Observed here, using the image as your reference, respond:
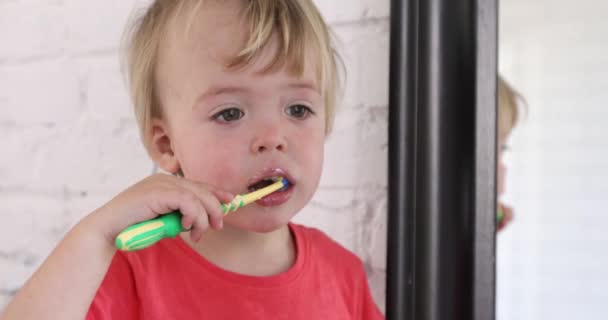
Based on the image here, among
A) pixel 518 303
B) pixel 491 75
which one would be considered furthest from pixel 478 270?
pixel 491 75

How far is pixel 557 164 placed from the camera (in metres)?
0.65

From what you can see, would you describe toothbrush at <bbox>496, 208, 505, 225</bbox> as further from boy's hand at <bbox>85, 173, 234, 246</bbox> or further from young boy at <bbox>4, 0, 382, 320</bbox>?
boy's hand at <bbox>85, 173, 234, 246</bbox>

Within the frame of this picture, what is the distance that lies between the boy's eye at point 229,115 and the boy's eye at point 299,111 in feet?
0.16

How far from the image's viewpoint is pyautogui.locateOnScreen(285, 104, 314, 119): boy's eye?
0.63 m

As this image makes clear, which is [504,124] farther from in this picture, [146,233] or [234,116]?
[146,233]

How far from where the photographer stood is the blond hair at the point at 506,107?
0.65 metres

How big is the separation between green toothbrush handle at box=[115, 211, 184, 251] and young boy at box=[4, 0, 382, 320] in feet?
0.15

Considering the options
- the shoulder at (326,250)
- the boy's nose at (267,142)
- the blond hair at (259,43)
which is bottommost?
the shoulder at (326,250)

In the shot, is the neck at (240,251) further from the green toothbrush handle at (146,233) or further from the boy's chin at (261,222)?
the green toothbrush handle at (146,233)

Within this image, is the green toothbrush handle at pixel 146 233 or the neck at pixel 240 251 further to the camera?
the neck at pixel 240 251

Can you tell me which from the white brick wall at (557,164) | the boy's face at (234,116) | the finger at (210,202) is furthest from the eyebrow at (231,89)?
the white brick wall at (557,164)

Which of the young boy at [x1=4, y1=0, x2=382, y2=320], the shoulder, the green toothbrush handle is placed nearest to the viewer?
the green toothbrush handle

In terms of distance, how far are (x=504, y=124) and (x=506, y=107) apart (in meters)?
0.02

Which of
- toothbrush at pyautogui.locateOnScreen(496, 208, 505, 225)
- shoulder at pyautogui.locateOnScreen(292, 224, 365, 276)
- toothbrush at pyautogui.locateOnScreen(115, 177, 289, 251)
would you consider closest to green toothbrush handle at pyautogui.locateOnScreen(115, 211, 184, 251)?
toothbrush at pyautogui.locateOnScreen(115, 177, 289, 251)
